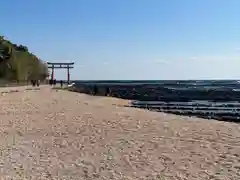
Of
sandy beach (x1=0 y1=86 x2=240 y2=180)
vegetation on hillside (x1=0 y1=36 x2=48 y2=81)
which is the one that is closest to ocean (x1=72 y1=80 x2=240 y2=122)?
sandy beach (x1=0 y1=86 x2=240 y2=180)

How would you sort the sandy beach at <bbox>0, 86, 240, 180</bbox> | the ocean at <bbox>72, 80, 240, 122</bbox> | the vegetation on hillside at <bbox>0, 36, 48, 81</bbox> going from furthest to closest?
the vegetation on hillside at <bbox>0, 36, 48, 81</bbox>, the ocean at <bbox>72, 80, 240, 122</bbox>, the sandy beach at <bbox>0, 86, 240, 180</bbox>

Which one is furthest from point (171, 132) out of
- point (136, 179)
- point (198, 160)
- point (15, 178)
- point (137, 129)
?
point (15, 178)

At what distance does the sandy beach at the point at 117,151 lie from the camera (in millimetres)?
9203

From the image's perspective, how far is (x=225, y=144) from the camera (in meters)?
12.8

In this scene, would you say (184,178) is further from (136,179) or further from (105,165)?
(105,165)

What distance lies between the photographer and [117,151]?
11719mm

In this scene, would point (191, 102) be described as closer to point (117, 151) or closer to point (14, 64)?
point (117, 151)

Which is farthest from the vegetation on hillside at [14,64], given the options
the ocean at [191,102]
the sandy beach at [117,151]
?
the sandy beach at [117,151]

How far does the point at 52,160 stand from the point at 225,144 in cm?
547

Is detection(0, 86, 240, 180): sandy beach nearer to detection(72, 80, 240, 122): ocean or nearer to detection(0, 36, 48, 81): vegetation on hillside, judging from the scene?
detection(72, 80, 240, 122): ocean

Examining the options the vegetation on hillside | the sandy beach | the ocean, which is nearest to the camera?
the sandy beach

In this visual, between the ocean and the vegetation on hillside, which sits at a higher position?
the vegetation on hillside

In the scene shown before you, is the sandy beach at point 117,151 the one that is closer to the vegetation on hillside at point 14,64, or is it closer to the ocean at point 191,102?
the ocean at point 191,102

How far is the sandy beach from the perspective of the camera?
920 cm
